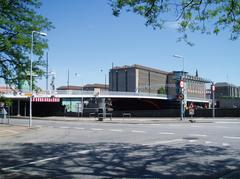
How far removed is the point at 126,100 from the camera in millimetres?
111562

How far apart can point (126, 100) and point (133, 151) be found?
321ft

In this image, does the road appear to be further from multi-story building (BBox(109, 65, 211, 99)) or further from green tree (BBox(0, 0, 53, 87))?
multi-story building (BBox(109, 65, 211, 99))

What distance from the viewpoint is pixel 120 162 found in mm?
11141

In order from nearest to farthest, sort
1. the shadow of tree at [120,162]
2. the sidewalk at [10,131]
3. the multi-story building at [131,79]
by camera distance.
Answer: the shadow of tree at [120,162], the sidewalk at [10,131], the multi-story building at [131,79]

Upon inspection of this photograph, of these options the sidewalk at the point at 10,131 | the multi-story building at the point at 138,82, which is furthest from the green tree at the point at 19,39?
the multi-story building at the point at 138,82

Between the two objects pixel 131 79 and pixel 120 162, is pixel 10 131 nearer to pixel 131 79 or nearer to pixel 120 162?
pixel 120 162

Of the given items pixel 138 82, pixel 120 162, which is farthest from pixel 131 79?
pixel 120 162

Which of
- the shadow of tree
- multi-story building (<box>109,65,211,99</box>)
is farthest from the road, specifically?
multi-story building (<box>109,65,211,99</box>)

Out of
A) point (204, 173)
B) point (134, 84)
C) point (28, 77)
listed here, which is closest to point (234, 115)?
point (28, 77)

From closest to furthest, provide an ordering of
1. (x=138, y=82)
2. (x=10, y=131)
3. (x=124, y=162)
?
(x=124, y=162)
(x=10, y=131)
(x=138, y=82)

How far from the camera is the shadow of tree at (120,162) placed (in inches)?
368

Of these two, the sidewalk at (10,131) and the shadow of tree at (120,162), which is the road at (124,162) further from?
the sidewalk at (10,131)

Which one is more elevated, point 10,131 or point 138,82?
point 138,82

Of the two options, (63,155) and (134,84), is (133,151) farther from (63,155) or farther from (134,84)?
(134,84)
